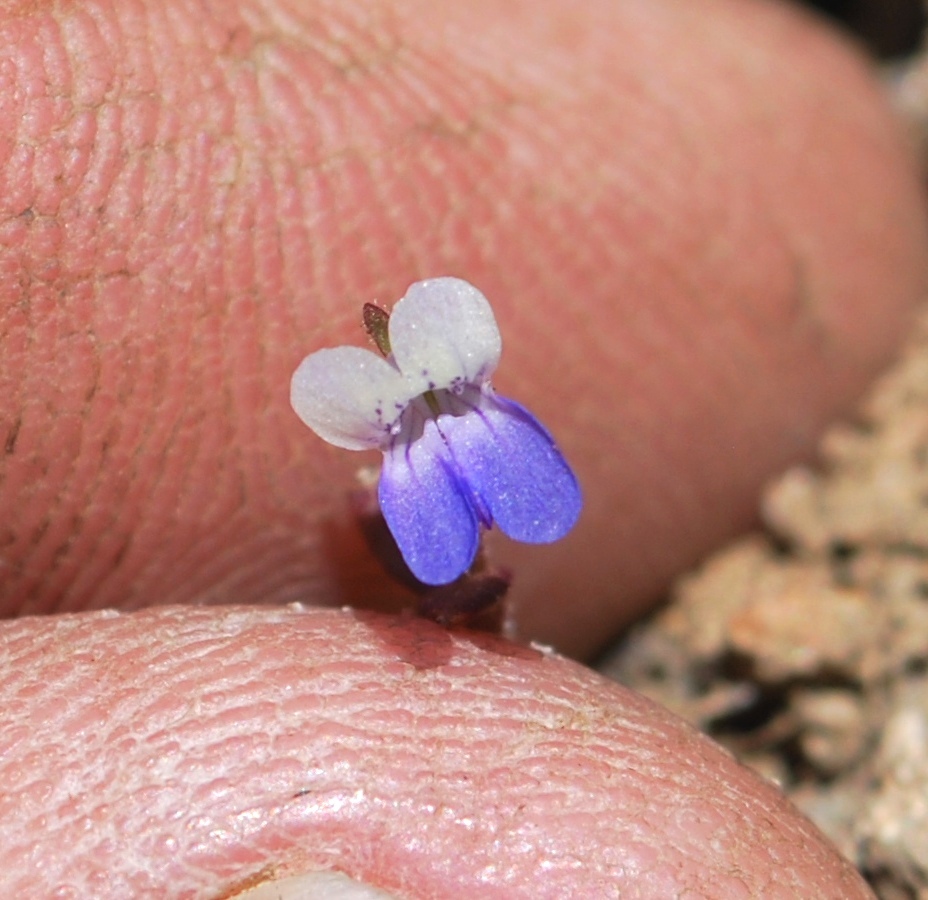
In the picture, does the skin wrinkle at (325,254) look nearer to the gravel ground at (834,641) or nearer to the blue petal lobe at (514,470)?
the gravel ground at (834,641)

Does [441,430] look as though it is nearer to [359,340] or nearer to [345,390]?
[345,390]

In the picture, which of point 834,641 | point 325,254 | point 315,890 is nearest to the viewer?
point 315,890

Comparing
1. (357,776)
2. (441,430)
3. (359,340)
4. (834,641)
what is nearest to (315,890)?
(357,776)

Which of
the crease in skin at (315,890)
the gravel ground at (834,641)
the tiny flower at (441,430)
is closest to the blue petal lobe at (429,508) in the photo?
the tiny flower at (441,430)

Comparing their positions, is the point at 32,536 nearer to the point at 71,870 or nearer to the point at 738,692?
the point at 71,870

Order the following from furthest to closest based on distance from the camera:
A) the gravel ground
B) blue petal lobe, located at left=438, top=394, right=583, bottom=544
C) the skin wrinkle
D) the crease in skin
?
the gravel ground < the skin wrinkle < blue petal lobe, located at left=438, top=394, right=583, bottom=544 < the crease in skin

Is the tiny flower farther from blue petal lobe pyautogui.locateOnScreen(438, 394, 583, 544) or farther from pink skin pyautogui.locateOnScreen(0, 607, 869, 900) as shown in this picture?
pink skin pyautogui.locateOnScreen(0, 607, 869, 900)

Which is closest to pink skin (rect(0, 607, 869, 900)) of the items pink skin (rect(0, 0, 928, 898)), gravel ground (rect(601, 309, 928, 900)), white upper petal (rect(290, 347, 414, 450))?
pink skin (rect(0, 0, 928, 898))

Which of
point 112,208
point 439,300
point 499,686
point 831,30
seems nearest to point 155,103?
point 112,208
